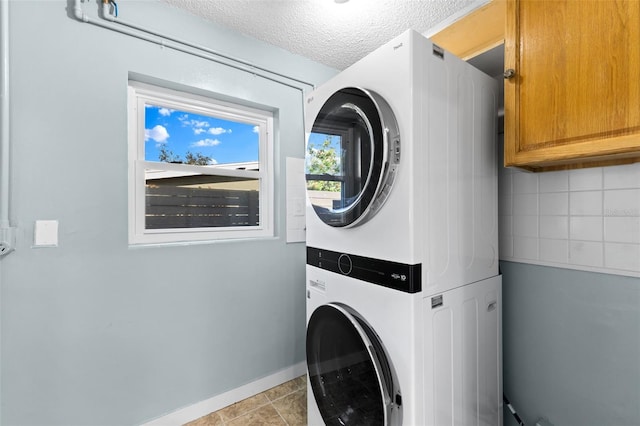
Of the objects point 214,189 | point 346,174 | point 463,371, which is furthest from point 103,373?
point 463,371

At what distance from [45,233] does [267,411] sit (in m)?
1.57

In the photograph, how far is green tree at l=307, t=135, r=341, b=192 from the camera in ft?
4.16

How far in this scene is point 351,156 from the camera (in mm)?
1191

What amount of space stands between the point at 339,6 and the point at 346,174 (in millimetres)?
1101

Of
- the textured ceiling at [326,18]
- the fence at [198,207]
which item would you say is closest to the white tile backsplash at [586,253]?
the textured ceiling at [326,18]

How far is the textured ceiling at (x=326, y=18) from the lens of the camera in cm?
163

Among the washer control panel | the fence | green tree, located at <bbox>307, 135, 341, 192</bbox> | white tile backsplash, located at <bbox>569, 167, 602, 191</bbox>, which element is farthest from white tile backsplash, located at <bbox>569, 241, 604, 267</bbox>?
the fence

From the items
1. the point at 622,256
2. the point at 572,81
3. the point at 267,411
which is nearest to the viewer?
the point at 572,81

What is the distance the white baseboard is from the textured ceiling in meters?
2.36

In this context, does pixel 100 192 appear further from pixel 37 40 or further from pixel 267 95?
pixel 267 95

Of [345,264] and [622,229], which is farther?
[345,264]

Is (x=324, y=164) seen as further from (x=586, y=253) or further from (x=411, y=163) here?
(x=586, y=253)

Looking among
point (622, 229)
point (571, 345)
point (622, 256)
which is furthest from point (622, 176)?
point (571, 345)

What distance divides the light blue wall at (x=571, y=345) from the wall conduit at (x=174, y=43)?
1.93 m
